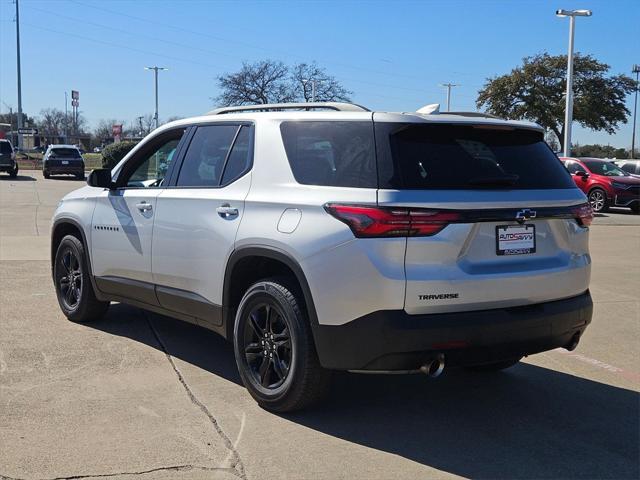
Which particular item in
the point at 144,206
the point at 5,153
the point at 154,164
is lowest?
the point at 144,206

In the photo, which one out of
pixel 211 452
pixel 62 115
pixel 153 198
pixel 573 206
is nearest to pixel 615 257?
pixel 573 206

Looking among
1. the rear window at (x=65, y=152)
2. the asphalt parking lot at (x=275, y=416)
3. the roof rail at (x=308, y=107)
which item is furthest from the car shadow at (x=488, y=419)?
the rear window at (x=65, y=152)

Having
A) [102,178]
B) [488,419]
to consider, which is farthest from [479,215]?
[102,178]

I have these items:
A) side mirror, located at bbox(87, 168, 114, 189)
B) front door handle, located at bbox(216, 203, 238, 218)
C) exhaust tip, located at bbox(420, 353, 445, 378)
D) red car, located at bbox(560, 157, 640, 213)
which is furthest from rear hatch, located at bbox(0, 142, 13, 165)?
exhaust tip, located at bbox(420, 353, 445, 378)

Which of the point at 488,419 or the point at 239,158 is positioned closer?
the point at 488,419

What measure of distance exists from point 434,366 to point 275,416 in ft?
3.55

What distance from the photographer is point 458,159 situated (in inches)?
157

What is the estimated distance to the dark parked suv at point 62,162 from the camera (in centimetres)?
3447

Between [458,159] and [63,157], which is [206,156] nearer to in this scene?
[458,159]

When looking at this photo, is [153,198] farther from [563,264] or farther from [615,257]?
[615,257]

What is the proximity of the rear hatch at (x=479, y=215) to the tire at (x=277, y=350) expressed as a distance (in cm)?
71

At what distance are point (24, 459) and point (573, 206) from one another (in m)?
3.39

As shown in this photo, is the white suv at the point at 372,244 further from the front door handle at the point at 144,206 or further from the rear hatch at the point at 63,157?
the rear hatch at the point at 63,157

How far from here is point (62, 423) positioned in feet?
13.6
